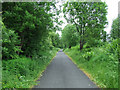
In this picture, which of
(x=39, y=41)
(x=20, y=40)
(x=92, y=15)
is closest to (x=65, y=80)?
(x=20, y=40)

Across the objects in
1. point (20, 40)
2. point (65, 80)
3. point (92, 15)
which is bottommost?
point (65, 80)

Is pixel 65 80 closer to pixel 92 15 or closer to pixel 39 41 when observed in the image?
pixel 39 41

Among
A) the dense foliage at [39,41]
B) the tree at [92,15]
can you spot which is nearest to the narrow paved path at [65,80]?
the dense foliage at [39,41]

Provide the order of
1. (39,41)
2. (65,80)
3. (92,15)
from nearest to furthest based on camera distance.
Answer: (65,80)
(39,41)
(92,15)

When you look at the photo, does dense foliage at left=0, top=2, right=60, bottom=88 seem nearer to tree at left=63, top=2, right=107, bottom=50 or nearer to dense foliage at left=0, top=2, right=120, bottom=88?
dense foliage at left=0, top=2, right=120, bottom=88

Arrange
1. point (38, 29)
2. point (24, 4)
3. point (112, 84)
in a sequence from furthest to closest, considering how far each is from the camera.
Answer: point (38, 29) → point (24, 4) → point (112, 84)

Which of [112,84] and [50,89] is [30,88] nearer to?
[50,89]

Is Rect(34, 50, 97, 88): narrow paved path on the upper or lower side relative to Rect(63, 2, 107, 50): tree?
lower

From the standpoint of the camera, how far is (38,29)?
31.5ft

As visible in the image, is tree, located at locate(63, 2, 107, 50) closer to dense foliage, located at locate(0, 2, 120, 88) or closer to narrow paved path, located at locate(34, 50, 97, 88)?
dense foliage, located at locate(0, 2, 120, 88)

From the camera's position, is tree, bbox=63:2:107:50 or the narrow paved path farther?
tree, bbox=63:2:107:50

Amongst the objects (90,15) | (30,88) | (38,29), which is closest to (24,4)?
(38,29)

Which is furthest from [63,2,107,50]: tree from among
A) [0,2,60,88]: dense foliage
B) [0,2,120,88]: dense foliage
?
[0,2,60,88]: dense foliage

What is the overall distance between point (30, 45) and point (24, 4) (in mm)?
4080
